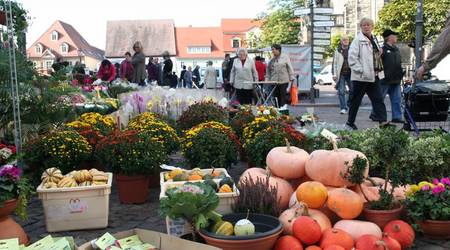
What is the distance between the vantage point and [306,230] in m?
3.73

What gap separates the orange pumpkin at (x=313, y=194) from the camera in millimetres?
4117

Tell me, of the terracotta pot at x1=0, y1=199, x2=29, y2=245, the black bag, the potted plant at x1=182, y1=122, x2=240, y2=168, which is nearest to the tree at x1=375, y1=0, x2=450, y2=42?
the black bag

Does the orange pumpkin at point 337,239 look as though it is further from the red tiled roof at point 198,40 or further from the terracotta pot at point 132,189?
the red tiled roof at point 198,40

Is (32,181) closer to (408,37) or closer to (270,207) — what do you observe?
(270,207)

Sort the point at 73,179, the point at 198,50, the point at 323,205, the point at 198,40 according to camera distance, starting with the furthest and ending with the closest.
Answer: the point at 198,40 < the point at 198,50 < the point at 73,179 < the point at 323,205

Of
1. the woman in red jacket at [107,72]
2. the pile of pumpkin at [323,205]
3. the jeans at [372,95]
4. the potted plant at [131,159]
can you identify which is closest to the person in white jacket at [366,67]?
the jeans at [372,95]

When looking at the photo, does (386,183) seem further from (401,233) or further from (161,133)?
(161,133)

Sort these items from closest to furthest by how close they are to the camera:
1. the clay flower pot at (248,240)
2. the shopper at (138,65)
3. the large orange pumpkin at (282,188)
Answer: the clay flower pot at (248,240)
the large orange pumpkin at (282,188)
the shopper at (138,65)

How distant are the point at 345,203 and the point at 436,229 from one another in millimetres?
879

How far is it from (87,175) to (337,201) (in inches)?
93.3

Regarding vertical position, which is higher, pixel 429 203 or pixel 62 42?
pixel 62 42

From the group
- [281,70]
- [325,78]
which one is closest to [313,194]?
[281,70]

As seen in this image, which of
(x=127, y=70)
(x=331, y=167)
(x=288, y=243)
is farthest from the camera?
(x=127, y=70)

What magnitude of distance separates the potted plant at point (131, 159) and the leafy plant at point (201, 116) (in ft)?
6.72
